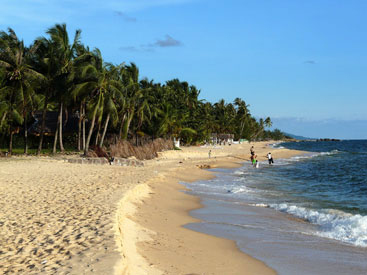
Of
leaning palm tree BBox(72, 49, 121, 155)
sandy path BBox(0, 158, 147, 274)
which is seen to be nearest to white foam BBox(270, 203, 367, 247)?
sandy path BBox(0, 158, 147, 274)

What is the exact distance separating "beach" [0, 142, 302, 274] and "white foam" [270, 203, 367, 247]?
305 centimetres

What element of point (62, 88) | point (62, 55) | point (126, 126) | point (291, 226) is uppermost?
point (62, 55)

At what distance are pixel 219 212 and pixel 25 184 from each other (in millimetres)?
7371

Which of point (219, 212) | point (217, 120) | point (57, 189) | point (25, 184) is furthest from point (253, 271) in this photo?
point (217, 120)

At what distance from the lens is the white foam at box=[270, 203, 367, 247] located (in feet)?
30.0

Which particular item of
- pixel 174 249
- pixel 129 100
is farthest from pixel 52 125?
pixel 174 249

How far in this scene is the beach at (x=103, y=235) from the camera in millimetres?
5688

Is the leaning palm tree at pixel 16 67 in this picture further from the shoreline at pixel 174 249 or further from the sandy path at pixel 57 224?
the shoreline at pixel 174 249

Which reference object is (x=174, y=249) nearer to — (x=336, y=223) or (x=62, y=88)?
(x=336, y=223)

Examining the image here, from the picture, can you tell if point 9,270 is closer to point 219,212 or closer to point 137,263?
point 137,263

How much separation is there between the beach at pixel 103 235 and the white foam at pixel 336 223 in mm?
3054

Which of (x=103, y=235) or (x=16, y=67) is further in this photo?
(x=16, y=67)

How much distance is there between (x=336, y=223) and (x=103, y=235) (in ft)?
23.6

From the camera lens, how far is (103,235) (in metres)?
6.93
